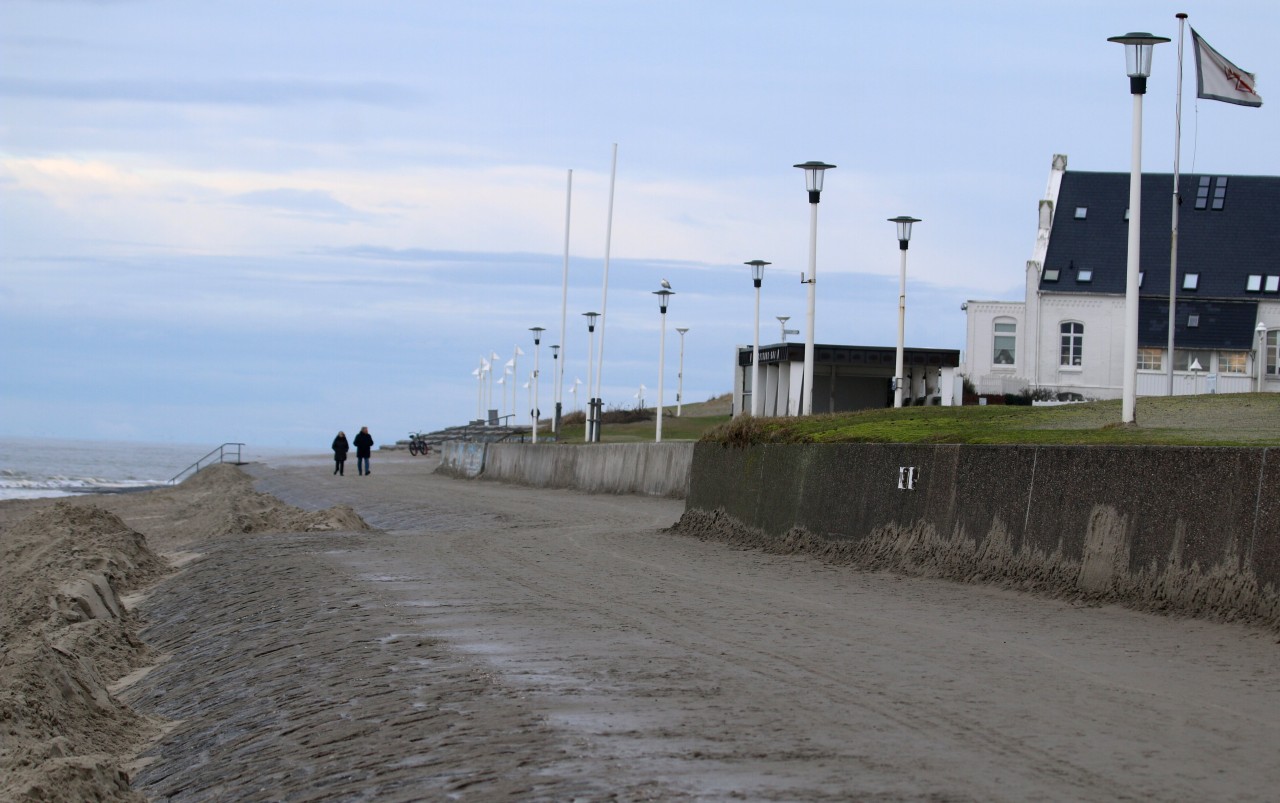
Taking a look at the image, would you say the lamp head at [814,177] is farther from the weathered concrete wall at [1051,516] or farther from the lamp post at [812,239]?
the weathered concrete wall at [1051,516]

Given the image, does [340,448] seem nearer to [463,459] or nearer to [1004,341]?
[463,459]

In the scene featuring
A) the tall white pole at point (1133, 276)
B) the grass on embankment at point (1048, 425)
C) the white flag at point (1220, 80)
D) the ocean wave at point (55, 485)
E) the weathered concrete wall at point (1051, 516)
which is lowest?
the ocean wave at point (55, 485)

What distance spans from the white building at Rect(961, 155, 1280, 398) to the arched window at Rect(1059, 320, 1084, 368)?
0.16 ft

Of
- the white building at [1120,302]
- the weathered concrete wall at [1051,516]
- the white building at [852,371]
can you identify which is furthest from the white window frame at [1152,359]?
the weathered concrete wall at [1051,516]

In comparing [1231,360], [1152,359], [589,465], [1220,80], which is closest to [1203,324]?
[1231,360]

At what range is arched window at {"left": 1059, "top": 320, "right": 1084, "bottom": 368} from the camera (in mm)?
68750

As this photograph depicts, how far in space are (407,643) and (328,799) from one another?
3.87 metres

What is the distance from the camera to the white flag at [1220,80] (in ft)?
94.8

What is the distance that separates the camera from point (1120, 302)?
225ft

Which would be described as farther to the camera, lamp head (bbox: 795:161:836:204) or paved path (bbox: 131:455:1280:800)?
lamp head (bbox: 795:161:836:204)

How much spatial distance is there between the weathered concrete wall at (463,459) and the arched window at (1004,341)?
27331 mm

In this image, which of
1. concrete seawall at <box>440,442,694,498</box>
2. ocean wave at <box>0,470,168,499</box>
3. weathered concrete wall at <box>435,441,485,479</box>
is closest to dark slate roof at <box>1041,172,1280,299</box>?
weathered concrete wall at <box>435,441,485,479</box>

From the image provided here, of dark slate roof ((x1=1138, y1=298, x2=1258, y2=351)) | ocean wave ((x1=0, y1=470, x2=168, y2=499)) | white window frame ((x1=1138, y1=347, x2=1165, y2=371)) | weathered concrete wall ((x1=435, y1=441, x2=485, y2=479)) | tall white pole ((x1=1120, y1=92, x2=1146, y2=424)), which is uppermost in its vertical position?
dark slate roof ((x1=1138, y1=298, x2=1258, y2=351))

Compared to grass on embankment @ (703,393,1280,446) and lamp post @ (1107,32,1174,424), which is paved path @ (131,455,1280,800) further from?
lamp post @ (1107,32,1174,424)
